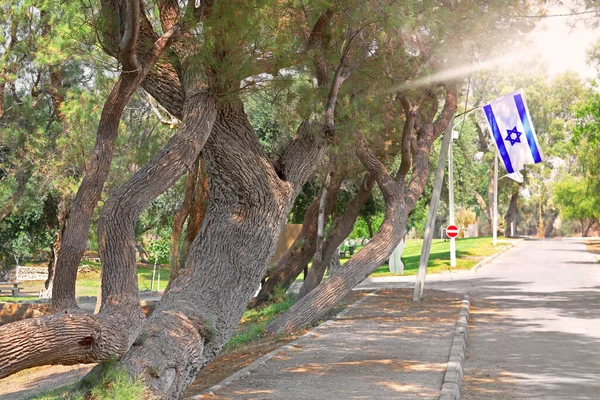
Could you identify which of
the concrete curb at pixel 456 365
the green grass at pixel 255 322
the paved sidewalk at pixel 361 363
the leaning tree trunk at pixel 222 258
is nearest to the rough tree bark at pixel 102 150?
the leaning tree trunk at pixel 222 258

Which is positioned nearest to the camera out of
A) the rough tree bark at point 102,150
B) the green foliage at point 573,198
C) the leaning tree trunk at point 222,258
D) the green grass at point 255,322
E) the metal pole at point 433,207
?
the leaning tree trunk at point 222,258

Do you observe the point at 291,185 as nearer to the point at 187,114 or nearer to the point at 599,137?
the point at 187,114

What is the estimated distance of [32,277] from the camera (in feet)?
134

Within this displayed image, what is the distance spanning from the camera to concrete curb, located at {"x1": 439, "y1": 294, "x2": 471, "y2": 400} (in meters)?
8.81

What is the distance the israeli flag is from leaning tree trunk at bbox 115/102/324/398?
36.0 ft

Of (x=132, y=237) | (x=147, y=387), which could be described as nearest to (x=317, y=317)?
(x=132, y=237)

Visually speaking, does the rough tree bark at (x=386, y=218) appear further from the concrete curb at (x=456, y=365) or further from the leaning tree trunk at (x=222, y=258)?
the leaning tree trunk at (x=222, y=258)

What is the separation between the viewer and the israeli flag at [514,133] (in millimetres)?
21078

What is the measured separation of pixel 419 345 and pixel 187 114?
197 inches

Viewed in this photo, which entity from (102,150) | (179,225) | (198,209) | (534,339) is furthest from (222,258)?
(179,225)

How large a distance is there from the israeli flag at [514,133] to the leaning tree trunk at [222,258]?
10968mm

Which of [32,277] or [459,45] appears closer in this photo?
[459,45]

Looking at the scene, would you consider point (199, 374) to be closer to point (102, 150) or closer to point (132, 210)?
point (132, 210)

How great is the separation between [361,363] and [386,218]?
7890mm
